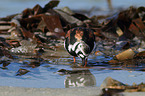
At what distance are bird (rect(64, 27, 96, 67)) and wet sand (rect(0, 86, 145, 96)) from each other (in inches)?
45.1

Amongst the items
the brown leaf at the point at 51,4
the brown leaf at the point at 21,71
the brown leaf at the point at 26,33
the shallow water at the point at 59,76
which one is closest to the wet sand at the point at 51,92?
the shallow water at the point at 59,76

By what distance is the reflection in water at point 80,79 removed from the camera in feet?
8.80

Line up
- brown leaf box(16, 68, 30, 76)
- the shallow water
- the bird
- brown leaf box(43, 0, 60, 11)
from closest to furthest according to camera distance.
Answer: the shallow water < brown leaf box(16, 68, 30, 76) < the bird < brown leaf box(43, 0, 60, 11)

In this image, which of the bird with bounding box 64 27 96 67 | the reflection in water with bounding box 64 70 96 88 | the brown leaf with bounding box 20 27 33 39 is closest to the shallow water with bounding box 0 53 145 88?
the reflection in water with bounding box 64 70 96 88

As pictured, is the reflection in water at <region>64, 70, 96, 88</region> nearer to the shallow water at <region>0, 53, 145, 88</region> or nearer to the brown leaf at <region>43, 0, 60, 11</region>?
the shallow water at <region>0, 53, 145, 88</region>

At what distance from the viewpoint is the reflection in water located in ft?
8.80

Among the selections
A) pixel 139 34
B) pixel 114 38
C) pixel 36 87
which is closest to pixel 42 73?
pixel 36 87

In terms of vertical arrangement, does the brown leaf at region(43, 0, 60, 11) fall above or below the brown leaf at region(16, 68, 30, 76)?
above

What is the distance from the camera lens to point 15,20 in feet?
17.9

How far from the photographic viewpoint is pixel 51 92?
2277 millimetres

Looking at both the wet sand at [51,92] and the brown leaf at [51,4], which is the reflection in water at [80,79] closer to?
the wet sand at [51,92]

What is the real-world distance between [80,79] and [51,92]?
0.66m

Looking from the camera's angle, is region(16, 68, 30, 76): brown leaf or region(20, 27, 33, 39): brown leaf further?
region(20, 27, 33, 39): brown leaf

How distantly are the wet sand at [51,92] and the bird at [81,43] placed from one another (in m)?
1.15
